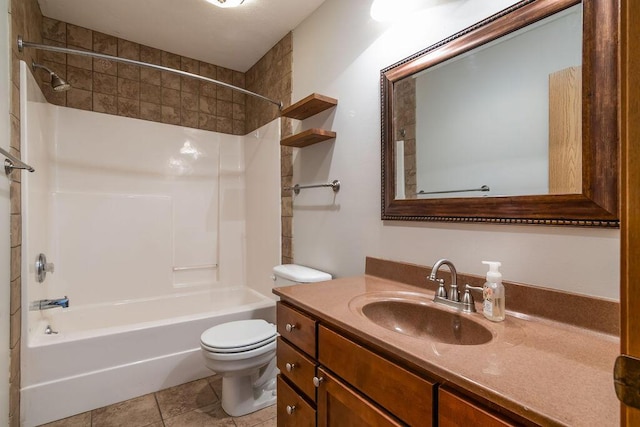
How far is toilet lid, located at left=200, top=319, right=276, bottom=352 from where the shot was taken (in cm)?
166

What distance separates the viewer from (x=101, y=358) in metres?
1.84

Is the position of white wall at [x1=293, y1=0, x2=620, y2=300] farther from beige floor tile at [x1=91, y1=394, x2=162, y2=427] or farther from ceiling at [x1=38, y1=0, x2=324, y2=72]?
beige floor tile at [x1=91, y1=394, x2=162, y2=427]

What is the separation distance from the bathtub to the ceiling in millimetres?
2037

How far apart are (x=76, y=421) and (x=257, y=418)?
3.25 feet

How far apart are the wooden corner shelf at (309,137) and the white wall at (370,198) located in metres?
0.06

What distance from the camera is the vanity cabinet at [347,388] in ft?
2.26

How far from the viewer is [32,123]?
184 cm

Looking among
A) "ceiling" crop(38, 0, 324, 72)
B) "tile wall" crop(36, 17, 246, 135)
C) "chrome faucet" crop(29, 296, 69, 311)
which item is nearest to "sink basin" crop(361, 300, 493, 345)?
"chrome faucet" crop(29, 296, 69, 311)

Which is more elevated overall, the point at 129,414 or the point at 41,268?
the point at 41,268

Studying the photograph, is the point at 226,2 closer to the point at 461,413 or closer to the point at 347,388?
the point at 347,388

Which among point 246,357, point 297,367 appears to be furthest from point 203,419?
point 297,367

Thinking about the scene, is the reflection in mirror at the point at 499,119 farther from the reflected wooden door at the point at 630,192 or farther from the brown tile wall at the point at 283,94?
the brown tile wall at the point at 283,94

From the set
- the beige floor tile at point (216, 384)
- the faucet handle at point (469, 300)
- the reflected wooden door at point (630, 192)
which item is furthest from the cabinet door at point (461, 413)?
the beige floor tile at point (216, 384)

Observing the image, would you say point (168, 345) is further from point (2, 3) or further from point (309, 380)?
point (2, 3)
